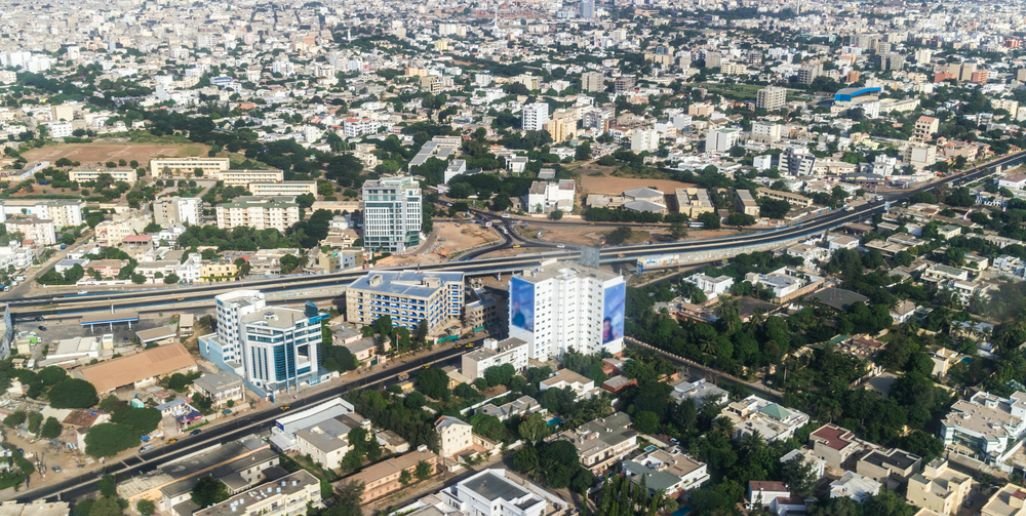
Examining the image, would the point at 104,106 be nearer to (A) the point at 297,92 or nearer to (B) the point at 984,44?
(A) the point at 297,92

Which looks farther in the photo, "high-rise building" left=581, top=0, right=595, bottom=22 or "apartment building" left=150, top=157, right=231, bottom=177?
"high-rise building" left=581, top=0, right=595, bottom=22

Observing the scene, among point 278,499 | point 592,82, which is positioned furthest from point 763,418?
point 592,82

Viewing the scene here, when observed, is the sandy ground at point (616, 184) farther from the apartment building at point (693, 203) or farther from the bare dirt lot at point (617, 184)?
the apartment building at point (693, 203)

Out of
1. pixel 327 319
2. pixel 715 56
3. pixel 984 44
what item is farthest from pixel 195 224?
pixel 984 44

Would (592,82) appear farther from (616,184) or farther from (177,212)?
(177,212)

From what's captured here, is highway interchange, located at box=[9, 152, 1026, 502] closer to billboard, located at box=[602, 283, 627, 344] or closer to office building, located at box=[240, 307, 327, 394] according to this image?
office building, located at box=[240, 307, 327, 394]

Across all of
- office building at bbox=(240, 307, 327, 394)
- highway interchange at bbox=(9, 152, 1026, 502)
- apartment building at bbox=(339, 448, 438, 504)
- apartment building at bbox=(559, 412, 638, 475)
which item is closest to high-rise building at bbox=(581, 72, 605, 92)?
highway interchange at bbox=(9, 152, 1026, 502)
